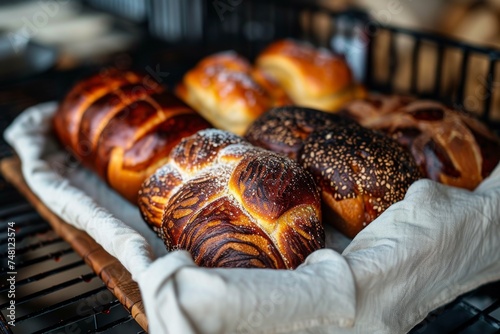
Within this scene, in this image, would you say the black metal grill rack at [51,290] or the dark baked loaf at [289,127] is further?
the dark baked loaf at [289,127]

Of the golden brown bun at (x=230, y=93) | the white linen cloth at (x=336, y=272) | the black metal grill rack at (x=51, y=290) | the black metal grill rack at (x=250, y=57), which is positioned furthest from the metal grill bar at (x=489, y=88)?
the black metal grill rack at (x=51, y=290)

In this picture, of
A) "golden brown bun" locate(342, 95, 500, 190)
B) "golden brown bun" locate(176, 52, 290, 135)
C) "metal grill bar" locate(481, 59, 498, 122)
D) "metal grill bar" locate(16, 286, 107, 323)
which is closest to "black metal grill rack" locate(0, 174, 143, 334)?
"metal grill bar" locate(16, 286, 107, 323)

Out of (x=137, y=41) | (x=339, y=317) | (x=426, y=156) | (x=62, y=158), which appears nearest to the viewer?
(x=339, y=317)

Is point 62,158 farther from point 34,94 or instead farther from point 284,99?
point 284,99

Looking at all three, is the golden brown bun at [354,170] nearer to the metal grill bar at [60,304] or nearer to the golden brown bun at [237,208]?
the golden brown bun at [237,208]

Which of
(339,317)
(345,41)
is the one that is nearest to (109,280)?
(339,317)

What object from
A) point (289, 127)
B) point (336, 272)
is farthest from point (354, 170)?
point (336, 272)

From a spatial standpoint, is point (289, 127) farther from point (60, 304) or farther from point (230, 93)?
point (60, 304)
